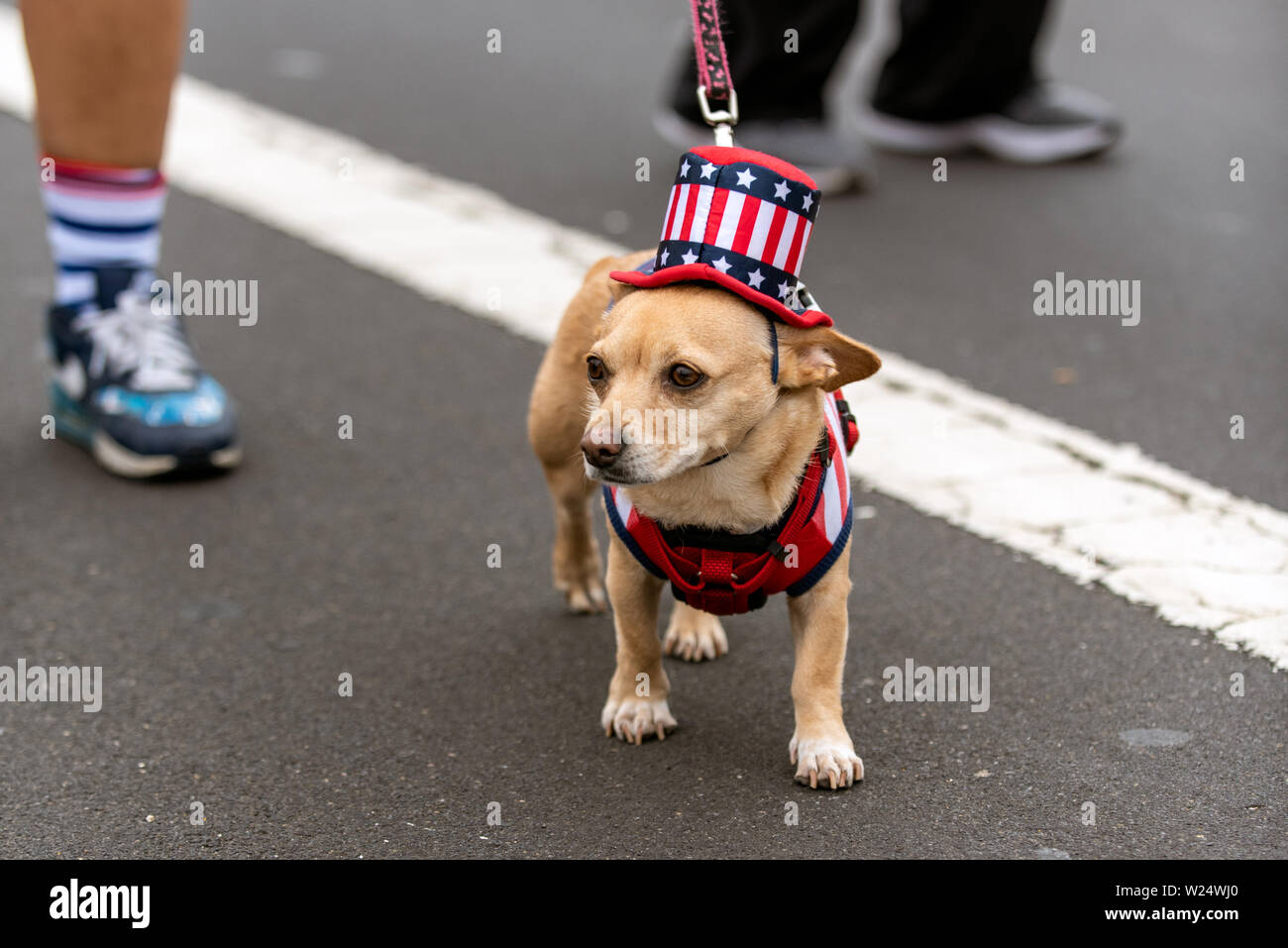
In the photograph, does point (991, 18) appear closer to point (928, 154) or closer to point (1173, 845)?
point (928, 154)

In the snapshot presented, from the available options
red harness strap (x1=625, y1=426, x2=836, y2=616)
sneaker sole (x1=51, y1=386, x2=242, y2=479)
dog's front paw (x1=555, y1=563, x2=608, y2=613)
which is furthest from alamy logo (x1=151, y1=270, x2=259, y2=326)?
red harness strap (x1=625, y1=426, x2=836, y2=616)

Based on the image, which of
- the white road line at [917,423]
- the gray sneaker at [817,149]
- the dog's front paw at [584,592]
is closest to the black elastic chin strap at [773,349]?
the dog's front paw at [584,592]

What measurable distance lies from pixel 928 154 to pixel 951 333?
1839 mm

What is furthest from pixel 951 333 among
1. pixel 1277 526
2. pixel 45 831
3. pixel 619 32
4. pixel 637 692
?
pixel 619 32

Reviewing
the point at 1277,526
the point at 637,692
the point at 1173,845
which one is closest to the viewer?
the point at 1173,845

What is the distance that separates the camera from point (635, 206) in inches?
224

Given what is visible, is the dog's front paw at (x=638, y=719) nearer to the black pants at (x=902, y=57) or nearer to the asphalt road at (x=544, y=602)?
the asphalt road at (x=544, y=602)

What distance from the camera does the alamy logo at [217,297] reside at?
5000 millimetres

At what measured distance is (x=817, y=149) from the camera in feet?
19.0

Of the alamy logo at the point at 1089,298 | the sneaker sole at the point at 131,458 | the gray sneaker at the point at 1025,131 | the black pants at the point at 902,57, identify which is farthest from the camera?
the gray sneaker at the point at 1025,131

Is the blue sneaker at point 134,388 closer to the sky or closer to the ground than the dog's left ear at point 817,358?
closer to the ground

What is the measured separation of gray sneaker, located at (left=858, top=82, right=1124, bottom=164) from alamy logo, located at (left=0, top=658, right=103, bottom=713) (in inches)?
166
